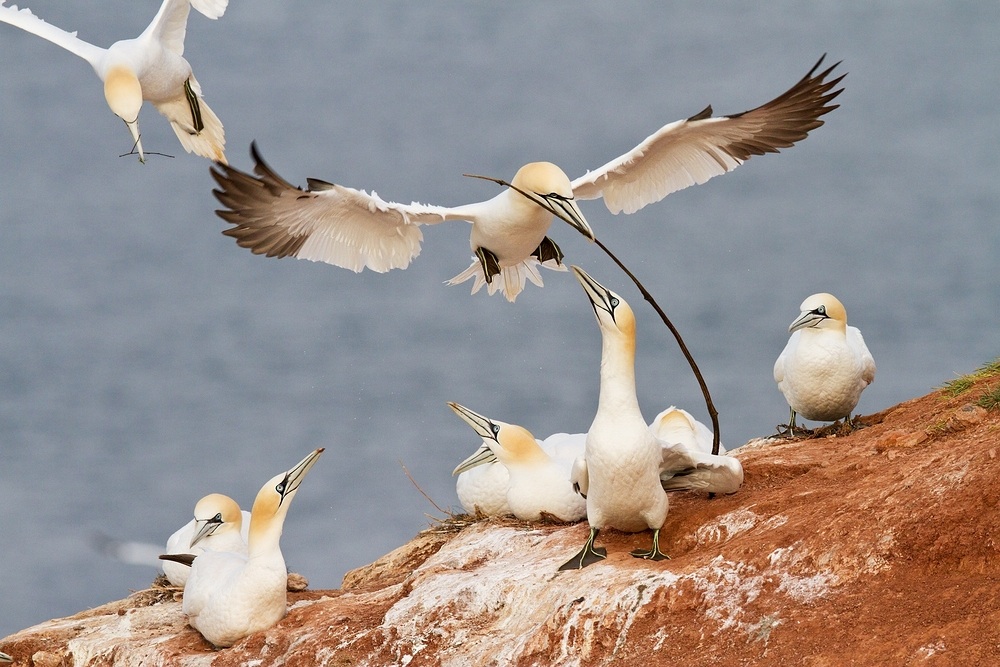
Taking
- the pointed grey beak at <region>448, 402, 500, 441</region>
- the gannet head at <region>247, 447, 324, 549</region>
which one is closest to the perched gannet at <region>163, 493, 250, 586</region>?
the gannet head at <region>247, 447, 324, 549</region>

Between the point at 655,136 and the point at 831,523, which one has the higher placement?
the point at 655,136

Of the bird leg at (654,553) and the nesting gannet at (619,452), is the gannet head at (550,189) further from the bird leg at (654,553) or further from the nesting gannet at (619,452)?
the bird leg at (654,553)

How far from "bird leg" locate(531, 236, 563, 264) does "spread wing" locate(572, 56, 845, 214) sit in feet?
1.50

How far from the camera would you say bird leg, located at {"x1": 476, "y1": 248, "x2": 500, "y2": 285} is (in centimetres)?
1027

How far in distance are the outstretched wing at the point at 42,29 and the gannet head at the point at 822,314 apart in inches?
272

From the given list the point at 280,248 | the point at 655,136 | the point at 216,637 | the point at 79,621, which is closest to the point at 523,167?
the point at 655,136

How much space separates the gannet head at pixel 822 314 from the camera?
980 cm

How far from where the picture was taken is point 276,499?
8.45 m

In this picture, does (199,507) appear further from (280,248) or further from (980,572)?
(980,572)

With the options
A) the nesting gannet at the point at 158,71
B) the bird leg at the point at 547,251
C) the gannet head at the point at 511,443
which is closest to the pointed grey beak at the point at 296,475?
the gannet head at the point at 511,443

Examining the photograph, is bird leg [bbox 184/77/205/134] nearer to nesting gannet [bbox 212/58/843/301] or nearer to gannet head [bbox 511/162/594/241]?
nesting gannet [bbox 212/58/843/301]

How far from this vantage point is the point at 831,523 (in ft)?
21.0

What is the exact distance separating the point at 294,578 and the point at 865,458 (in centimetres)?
428

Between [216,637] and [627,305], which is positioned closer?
[627,305]
